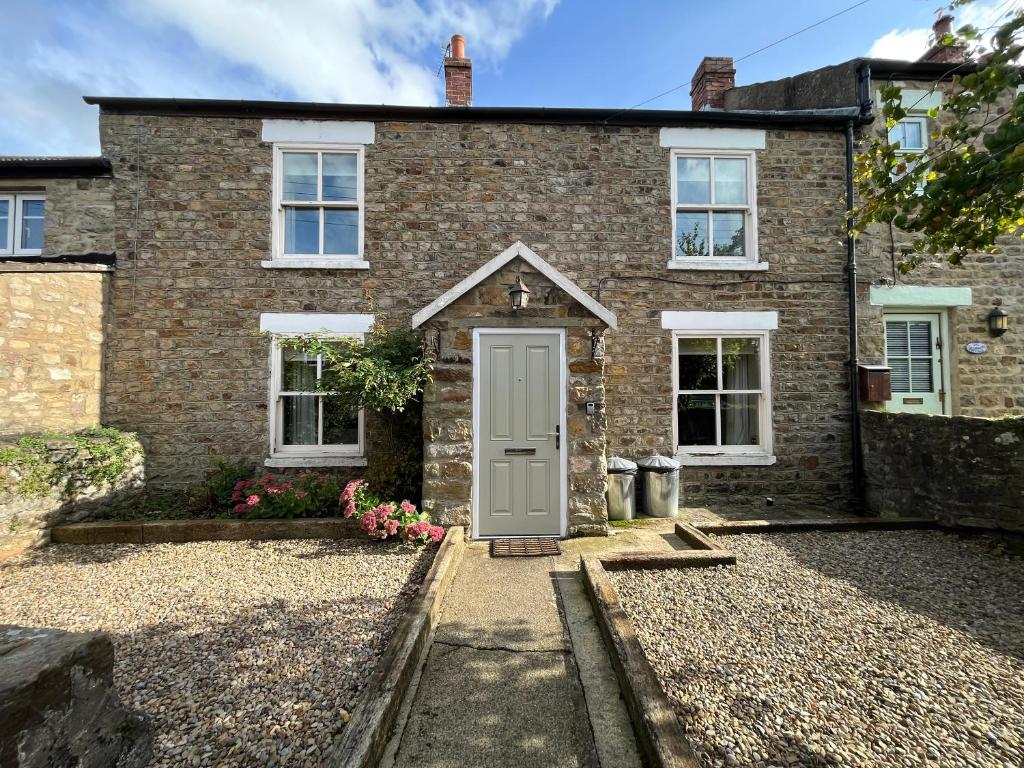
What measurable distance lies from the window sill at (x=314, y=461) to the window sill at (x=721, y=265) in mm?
5575

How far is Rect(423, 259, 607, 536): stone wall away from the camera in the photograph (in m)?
5.51

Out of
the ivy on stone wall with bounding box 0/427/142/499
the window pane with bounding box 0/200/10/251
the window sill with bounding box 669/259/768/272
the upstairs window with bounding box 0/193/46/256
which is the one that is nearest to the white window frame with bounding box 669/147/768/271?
the window sill with bounding box 669/259/768/272

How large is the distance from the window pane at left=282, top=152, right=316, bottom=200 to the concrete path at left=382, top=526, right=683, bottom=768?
607 centimetres

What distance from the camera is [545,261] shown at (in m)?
6.62

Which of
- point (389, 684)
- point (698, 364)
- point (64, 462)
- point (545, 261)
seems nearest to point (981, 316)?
point (698, 364)

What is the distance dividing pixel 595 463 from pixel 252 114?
7068mm

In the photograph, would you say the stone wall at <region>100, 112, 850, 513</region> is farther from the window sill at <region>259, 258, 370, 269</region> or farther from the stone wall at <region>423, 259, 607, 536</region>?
the stone wall at <region>423, 259, 607, 536</region>

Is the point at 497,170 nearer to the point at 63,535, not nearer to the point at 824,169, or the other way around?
the point at 824,169

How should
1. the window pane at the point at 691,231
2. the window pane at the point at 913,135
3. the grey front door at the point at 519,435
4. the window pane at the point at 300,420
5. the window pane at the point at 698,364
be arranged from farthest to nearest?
the window pane at the point at 913,135, the window pane at the point at 691,231, the window pane at the point at 698,364, the window pane at the point at 300,420, the grey front door at the point at 519,435

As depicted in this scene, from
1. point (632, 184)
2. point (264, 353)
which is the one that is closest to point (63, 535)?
point (264, 353)

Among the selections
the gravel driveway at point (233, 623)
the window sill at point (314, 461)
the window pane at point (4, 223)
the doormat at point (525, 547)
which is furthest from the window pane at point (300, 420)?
the window pane at point (4, 223)

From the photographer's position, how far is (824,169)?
726cm

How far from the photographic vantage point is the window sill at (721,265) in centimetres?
707

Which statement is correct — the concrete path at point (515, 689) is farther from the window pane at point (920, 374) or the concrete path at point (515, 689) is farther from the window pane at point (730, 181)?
the window pane at point (920, 374)
